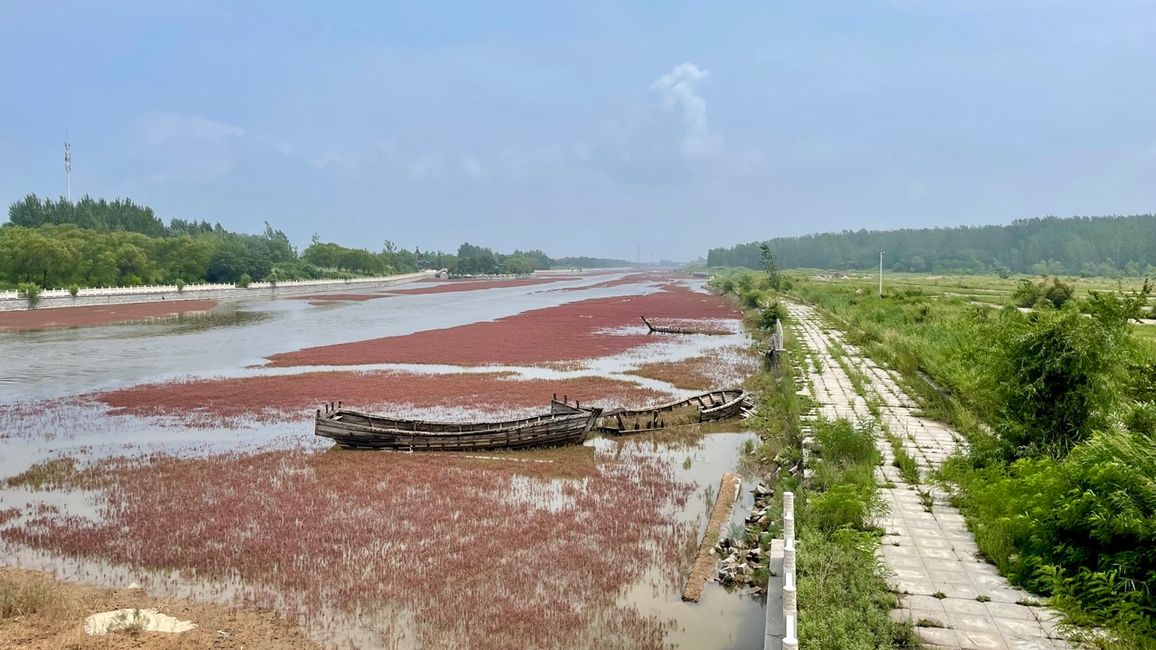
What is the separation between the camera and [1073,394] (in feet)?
37.8

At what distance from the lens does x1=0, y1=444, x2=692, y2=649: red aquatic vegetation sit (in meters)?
10.6

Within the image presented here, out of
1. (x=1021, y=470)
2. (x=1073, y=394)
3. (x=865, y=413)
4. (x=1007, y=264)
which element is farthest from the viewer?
(x=1007, y=264)

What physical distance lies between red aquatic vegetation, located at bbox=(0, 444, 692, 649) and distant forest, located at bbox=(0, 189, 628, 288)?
90.4m

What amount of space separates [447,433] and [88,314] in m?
68.2

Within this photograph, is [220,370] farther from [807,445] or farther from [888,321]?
[888,321]

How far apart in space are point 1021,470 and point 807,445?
5.73 metres

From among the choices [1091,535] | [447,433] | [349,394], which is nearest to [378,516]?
[447,433]

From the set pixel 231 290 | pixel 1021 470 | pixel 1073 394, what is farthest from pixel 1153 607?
pixel 231 290

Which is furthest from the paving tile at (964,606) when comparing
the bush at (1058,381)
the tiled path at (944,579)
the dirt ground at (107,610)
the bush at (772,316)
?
the bush at (772,316)

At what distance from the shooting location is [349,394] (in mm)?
29609

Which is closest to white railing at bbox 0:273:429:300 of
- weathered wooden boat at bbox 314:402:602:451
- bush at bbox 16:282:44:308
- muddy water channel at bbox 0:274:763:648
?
bush at bbox 16:282:44:308

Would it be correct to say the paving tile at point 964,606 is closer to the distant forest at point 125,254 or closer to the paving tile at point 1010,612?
the paving tile at point 1010,612

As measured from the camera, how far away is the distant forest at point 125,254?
8900 cm

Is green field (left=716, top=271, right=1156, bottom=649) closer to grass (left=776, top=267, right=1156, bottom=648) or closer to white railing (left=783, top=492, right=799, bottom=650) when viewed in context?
grass (left=776, top=267, right=1156, bottom=648)
